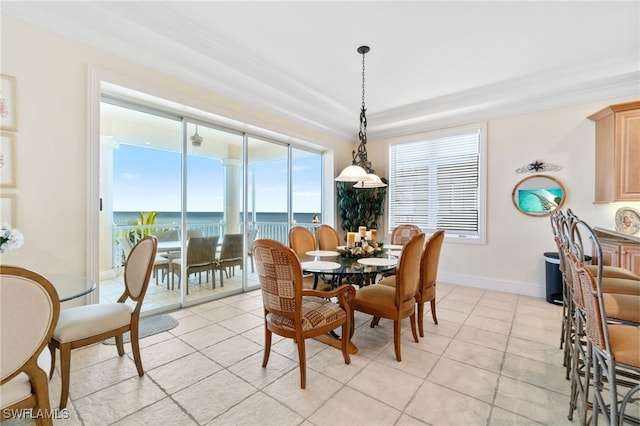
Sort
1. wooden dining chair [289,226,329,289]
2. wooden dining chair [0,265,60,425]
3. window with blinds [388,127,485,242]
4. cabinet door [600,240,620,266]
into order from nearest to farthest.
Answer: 1. wooden dining chair [0,265,60,425]
2. cabinet door [600,240,620,266]
3. wooden dining chair [289,226,329,289]
4. window with blinds [388,127,485,242]

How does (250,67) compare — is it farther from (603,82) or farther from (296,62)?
(603,82)

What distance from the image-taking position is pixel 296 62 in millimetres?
3211

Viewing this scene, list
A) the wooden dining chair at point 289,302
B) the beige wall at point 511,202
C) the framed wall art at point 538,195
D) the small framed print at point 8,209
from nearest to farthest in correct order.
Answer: the wooden dining chair at point 289,302
the small framed print at point 8,209
the beige wall at point 511,202
the framed wall art at point 538,195

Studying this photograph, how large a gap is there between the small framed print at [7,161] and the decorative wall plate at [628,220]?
6274mm

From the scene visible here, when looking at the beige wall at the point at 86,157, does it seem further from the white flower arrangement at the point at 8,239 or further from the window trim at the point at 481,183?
the white flower arrangement at the point at 8,239

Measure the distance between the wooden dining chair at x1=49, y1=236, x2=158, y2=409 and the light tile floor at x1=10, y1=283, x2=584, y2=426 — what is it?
0.74ft

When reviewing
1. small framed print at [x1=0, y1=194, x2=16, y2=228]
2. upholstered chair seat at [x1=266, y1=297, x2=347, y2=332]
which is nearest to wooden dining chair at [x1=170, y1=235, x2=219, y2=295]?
small framed print at [x1=0, y1=194, x2=16, y2=228]

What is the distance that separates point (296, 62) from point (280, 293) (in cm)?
268

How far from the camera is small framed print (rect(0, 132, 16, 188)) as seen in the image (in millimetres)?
2045

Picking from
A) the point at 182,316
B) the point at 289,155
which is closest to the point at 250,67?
the point at 289,155

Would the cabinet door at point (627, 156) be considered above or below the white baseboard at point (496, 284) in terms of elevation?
above

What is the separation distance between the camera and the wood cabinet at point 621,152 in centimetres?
311

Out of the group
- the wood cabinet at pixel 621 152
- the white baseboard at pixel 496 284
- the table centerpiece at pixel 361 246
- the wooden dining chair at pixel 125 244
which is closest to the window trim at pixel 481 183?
the white baseboard at pixel 496 284

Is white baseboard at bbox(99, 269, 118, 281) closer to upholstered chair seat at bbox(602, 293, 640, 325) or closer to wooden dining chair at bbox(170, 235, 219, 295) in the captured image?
wooden dining chair at bbox(170, 235, 219, 295)
